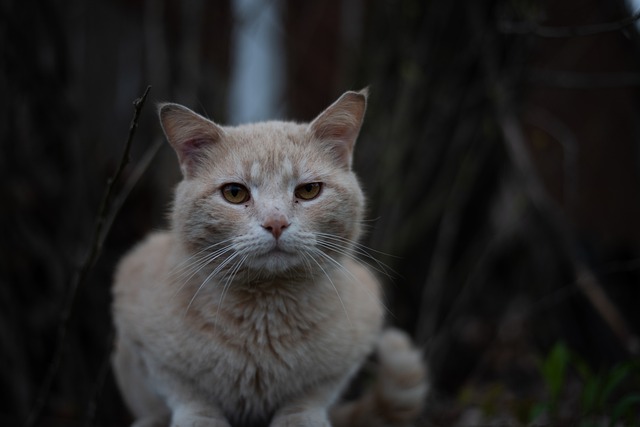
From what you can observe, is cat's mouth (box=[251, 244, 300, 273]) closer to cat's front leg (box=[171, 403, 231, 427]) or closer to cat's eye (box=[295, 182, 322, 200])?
cat's eye (box=[295, 182, 322, 200])

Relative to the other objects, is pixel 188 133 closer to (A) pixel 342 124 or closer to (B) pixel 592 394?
(A) pixel 342 124

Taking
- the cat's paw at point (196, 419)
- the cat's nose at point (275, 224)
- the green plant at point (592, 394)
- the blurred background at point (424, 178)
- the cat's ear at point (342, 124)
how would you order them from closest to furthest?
the cat's nose at point (275, 224)
the cat's paw at point (196, 419)
the cat's ear at point (342, 124)
the green plant at point (592, 394)
the blurred background at point (424, 178)

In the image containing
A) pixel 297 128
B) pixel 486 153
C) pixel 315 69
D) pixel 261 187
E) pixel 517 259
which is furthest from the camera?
pixel 315 69

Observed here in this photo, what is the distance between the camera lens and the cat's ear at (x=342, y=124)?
1.95 meters

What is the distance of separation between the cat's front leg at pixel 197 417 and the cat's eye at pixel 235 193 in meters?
0.66

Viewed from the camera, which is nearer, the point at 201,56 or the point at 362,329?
the point at 362,329

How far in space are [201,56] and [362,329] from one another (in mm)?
2840

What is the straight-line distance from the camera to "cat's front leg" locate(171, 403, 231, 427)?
180cm

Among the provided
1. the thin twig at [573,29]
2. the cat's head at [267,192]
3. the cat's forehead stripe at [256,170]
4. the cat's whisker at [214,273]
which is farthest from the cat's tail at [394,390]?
the thin twig at [573,29]

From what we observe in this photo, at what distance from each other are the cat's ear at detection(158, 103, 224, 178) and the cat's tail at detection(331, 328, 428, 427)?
1.04 meters

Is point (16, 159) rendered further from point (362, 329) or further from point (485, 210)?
point (485, 210)

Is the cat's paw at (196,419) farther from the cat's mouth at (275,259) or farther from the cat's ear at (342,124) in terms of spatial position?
the cat's ear at (342,124)

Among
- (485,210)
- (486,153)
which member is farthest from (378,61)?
(485,210)

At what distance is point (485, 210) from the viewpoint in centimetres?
417
